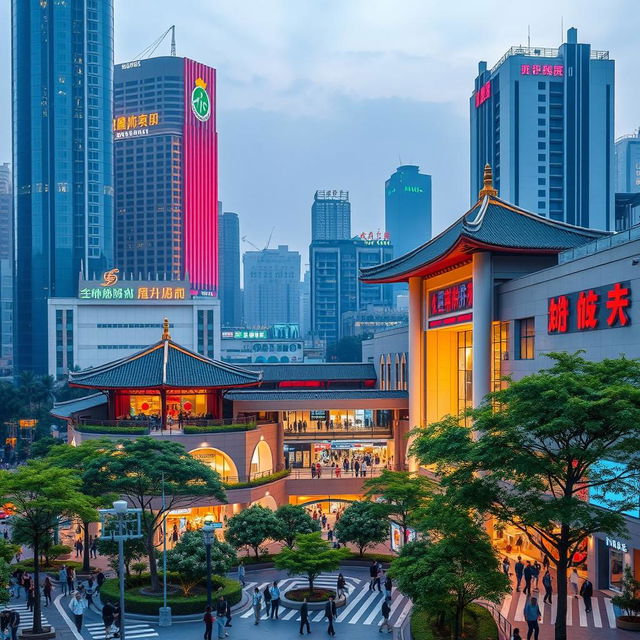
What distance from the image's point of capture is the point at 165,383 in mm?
51844

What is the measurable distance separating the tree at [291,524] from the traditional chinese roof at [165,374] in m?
Result: 13.1

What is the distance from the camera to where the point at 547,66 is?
12369 centimetres

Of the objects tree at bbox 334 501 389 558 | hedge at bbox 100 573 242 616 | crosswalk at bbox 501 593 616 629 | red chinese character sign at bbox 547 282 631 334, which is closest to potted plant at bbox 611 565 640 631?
crosswalk at bbox 501 593 616 629

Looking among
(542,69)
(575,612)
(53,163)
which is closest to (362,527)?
(575,612)

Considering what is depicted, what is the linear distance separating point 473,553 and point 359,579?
15.4 meters

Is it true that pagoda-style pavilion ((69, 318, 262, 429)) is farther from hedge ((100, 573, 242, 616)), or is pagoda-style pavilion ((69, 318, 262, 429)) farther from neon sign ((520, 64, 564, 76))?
neon sign ((520, 64, 564, 76))

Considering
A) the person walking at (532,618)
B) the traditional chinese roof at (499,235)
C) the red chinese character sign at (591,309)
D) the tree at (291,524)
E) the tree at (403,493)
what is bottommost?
the tree at (291,524)

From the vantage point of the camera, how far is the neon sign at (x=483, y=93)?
13138 centimetres

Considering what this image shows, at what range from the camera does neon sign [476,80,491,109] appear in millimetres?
131375

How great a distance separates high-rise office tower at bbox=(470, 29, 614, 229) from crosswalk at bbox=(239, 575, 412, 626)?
312 ft

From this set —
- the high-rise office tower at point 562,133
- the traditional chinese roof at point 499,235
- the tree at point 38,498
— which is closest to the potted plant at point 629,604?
the traditional chinese roof at point 499,235

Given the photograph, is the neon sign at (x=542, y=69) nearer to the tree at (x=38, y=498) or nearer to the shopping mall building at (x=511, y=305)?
the shopping mall building at (x=511, y=305)

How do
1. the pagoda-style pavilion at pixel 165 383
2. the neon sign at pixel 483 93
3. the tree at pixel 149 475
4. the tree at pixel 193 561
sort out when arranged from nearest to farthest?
the tree at pixel 193 561, the tree at pixel 149 475, the pagoda-style pavilion at pixel 165 383, the neon sign at pixel 483 93

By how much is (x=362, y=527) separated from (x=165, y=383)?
17.8 meters
